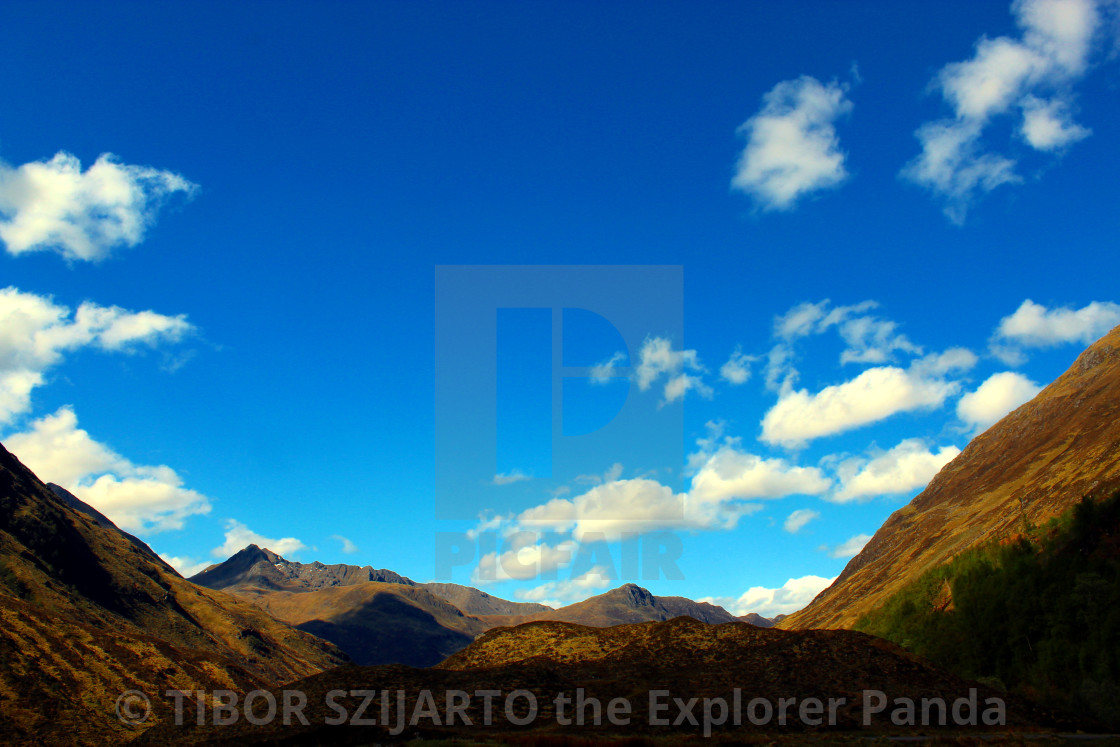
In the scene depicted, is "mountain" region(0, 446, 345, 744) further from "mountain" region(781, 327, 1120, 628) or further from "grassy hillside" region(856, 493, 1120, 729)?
"mountain" region(781, 327, 1120, 628)

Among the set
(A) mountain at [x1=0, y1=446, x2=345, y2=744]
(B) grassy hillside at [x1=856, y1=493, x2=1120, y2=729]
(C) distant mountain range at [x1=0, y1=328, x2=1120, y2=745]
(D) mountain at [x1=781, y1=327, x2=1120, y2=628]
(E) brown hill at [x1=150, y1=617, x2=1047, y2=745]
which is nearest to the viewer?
(E) brown hill at [x1=150, y1=617, x2=1047, y2=745]

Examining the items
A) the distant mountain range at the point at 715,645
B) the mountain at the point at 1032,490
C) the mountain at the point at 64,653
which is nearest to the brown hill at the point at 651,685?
the distant mountain range at the point at 715,645

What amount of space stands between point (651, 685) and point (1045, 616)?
225ft

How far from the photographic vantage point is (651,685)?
2228 inches

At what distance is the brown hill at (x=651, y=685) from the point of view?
48000 millimetres

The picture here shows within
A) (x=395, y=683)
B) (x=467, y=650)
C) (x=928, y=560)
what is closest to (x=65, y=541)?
(x=467, y=650)

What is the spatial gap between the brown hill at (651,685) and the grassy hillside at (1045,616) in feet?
74.8

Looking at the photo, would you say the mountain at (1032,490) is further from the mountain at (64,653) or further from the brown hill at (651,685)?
the mountain at (64,653)

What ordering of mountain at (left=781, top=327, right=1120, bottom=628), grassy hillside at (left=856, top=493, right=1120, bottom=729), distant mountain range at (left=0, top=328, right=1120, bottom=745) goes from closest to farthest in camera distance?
1. distant mountain range at (left=0, top=328, right=1120, bottom=745)
2. grassy hillside at (left=856, top=493, right=1120, bottom=729)
3. mountain at (left=781, top=327, right=1120, bottom=628)

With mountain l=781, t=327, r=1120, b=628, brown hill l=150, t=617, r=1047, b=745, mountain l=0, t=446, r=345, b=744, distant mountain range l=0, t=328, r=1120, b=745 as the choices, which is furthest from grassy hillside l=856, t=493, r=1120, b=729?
mountain l=0, t=446, r=345, b=744

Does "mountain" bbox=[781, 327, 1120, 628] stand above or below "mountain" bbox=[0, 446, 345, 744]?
above

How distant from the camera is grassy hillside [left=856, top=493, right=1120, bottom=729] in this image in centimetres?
8025

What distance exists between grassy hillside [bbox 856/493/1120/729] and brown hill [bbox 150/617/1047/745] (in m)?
22.8

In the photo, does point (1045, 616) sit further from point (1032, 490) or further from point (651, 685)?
point (651, 685)
